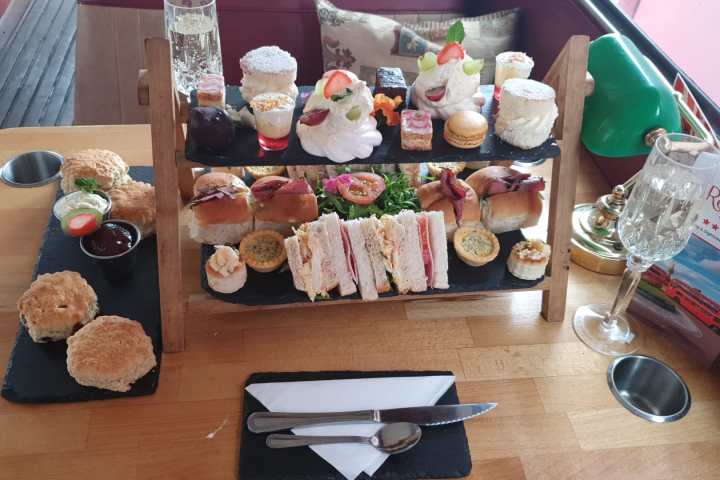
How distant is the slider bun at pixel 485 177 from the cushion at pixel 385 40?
0.92 m

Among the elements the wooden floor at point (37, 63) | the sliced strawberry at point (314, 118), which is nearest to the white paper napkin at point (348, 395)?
the sliced strawberry at point (314, 118)

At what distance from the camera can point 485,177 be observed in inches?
60.2

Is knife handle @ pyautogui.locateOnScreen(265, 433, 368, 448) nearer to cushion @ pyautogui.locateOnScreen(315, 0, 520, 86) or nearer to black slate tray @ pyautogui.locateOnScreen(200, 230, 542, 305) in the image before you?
black slate tray @ pyautogui.locateOnScreen(200, 230, 542, 305)

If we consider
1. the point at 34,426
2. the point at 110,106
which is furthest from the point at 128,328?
the point at 110,106

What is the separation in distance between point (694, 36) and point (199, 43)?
5.36 ft

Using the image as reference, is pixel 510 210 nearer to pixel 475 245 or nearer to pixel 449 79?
pixel 475 245

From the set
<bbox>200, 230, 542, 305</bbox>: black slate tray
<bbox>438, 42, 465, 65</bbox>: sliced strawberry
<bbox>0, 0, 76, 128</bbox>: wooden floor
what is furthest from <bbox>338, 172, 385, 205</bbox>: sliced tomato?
<bbox>0, 0, 76, 128</bbox>: wooden floor

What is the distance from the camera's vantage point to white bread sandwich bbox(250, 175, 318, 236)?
4.74ft

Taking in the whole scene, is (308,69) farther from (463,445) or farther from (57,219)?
(463,445)

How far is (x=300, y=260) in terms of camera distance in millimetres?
1344

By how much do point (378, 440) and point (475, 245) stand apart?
1.69 ft

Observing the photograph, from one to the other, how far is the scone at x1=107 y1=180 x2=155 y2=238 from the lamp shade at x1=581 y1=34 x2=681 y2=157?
40.9 inches

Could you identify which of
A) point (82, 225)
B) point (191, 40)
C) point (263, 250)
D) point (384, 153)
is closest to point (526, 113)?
point (384, 153)

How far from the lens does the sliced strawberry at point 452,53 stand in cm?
130
